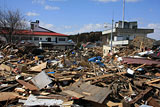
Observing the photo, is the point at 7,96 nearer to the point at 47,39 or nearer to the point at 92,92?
the point at 92,92

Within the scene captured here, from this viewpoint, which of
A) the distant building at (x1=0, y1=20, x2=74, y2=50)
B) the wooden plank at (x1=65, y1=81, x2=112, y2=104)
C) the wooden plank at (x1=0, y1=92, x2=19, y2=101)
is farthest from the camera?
the distant building at (x1=0, y1=20, x2=74, y2=50)

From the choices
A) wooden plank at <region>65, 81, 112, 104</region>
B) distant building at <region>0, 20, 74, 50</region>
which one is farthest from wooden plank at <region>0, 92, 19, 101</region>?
distant building at <region>0, 20, 74, 50</region>

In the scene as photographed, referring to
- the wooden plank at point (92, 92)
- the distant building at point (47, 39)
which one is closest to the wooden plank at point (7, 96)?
the wooden plank at point (92, 92)

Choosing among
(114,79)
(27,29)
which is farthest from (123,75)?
(27,29)

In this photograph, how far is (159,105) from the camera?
4.78m

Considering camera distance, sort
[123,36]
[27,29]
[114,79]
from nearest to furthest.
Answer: [114,79] < [27,29] < [123,36]

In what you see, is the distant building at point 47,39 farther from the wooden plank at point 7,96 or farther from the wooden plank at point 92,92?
the wooden plank at point 92,92

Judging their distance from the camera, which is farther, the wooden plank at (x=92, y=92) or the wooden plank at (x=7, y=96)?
the wooden plank at (x=7, y=96)

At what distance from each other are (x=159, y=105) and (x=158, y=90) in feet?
4.54

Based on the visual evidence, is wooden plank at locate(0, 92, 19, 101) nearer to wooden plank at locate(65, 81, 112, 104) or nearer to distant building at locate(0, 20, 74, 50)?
wooden plank at locate(65, 81, 112, 104)

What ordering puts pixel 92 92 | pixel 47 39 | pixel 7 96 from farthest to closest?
pixel 47 39 → pixel 92 92 → pixel 7 96

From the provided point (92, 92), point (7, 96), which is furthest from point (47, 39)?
point (92, 92)

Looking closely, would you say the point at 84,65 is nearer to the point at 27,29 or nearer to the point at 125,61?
the point at 125,61

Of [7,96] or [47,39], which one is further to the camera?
[47,39]
